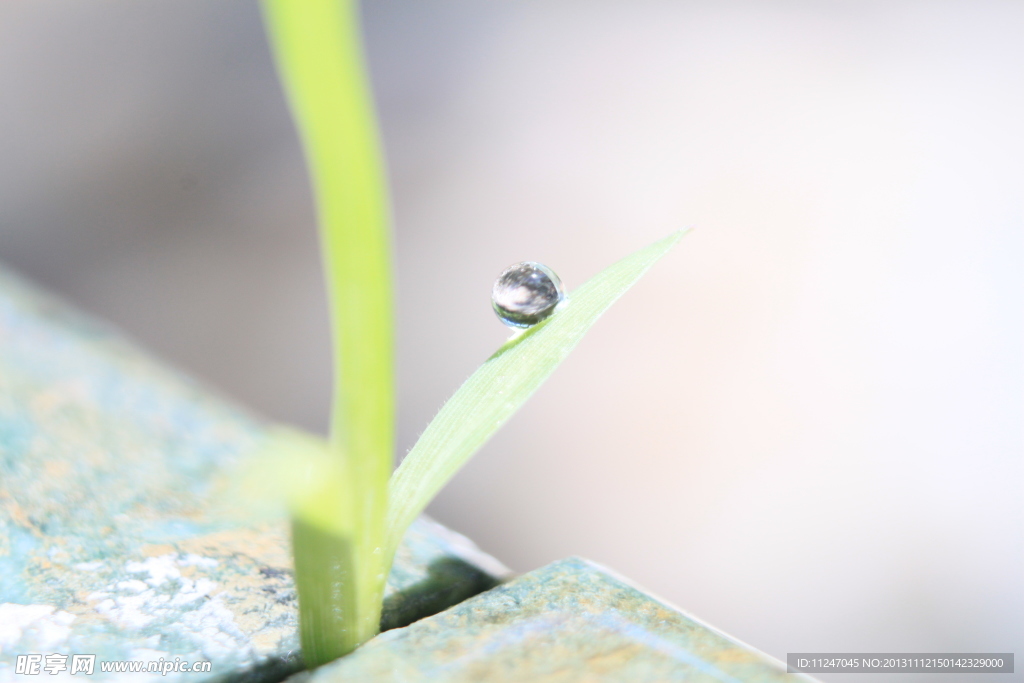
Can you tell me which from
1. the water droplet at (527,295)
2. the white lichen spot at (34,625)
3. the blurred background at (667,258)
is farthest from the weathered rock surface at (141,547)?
the blurred background at (667,258)

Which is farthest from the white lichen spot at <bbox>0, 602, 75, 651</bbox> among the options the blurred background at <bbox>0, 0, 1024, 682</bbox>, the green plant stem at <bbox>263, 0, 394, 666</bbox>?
the blurred background at <bbox>0, 0, 1024, 682</bbox>

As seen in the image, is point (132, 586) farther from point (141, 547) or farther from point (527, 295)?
point (527, 295)

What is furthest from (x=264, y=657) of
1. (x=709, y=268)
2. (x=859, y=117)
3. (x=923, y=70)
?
(x=923, y=70)

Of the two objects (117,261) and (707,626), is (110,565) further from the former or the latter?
(117,261)

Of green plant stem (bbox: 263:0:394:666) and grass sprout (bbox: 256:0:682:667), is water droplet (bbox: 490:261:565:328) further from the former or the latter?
green plant stem (bbox: 263:0:394:666)

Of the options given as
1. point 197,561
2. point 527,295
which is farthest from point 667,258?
point 197,561

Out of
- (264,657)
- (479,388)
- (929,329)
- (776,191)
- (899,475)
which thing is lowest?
(899,475)
